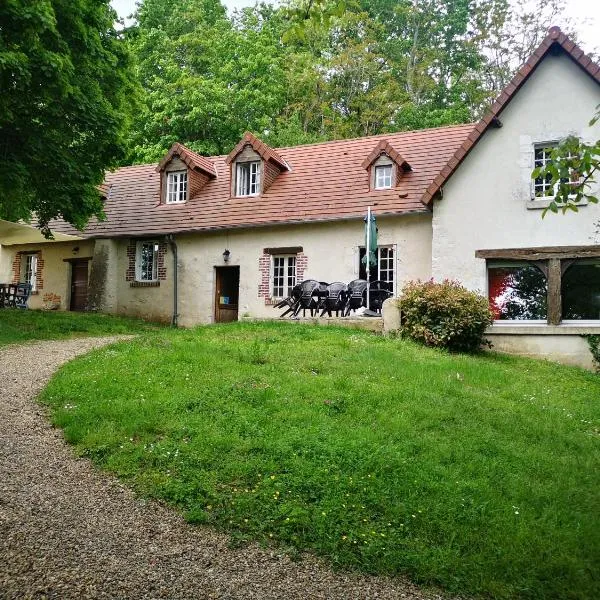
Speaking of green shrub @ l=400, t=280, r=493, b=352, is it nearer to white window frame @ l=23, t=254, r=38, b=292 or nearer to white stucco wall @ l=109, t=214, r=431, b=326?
white stucco wall @ l=109, t=214, r=431, b=326

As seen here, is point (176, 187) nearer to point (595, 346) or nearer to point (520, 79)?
point (520, 79)

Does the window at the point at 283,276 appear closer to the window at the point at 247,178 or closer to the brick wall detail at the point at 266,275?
the brick wall detail at the point at 266,275

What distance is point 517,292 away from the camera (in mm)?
15125

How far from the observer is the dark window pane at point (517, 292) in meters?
14.8

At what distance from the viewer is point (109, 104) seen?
14930 millimetres

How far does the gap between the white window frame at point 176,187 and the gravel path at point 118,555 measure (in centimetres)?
1630

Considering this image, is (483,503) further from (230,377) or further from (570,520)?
(230,377)

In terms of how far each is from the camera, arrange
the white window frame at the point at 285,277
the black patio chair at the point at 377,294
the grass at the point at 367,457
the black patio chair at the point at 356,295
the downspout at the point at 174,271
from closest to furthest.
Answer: the grass at the point at 367,457, the black patio chair at the point at 356,295, the black patio chair at the point at 377,294, the white window frame at the point at 285,277, the downspout at the point at 174,271

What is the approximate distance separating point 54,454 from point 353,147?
16.6 meters

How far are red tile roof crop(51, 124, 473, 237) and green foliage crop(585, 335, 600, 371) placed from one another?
Answer: 521 cm

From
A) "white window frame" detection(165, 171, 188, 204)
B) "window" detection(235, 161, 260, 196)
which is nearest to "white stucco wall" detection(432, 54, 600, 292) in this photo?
"window" detection(235, 161, 260, 196)

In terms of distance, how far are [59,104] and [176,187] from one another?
784 cm

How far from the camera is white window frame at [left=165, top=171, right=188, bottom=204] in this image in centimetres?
2141

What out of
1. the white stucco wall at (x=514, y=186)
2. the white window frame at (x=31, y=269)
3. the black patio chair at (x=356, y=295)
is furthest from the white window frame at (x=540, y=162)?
the white window frame at (x=31, y=269)
